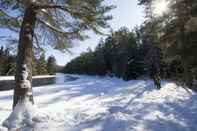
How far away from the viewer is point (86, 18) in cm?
841

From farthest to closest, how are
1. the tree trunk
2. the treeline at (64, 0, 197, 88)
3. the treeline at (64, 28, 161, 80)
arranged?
the treeline at (64, 28, 161, 80), the treeline at (64, 0, 197, 88), the tree trunk

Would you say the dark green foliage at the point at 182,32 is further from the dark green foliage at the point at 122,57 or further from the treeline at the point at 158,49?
the dark green foliage at the point at 122,57

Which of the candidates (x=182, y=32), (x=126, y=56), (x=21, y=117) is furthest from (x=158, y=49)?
(x=21, y=117)

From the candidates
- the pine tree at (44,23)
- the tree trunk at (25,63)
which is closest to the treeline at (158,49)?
the pine tree at (44,23)

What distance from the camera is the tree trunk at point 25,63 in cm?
722

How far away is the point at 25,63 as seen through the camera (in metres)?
7.47

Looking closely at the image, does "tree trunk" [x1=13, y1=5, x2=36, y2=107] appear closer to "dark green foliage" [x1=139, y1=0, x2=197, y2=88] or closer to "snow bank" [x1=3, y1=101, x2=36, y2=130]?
"snow bank" [x1=3, y1=101, x2=36, y2=130]

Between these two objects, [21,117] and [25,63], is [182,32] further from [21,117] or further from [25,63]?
[21,117]

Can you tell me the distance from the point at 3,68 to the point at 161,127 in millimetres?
60424

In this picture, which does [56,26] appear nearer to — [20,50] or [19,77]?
[20,50]

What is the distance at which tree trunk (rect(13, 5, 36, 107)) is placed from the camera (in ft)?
23.7

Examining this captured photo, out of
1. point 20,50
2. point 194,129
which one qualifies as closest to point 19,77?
point 20,50

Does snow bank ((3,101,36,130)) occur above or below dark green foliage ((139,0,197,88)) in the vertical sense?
below

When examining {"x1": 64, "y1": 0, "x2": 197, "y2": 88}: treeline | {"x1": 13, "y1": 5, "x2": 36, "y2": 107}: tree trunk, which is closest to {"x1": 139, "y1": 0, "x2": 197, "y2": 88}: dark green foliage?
{"x1": 64, "y1": 0, "x2": 197, "y2": 88}: treeline
